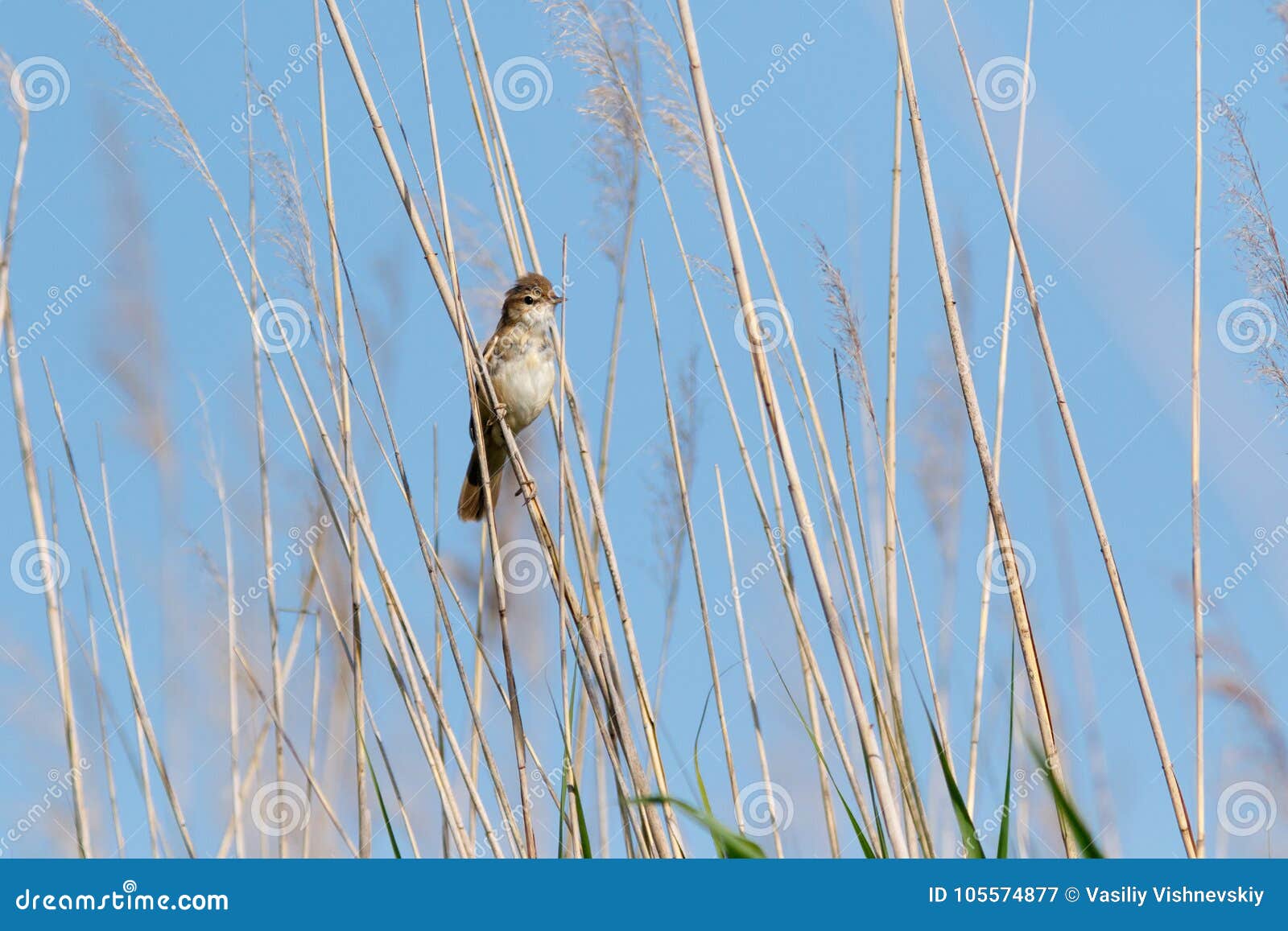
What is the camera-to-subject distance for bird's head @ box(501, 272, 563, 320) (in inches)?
161

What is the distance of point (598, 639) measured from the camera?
2.45 meters

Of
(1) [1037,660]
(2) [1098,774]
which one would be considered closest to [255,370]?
(1) [1037,660]

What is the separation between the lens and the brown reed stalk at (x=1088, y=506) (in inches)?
86.9

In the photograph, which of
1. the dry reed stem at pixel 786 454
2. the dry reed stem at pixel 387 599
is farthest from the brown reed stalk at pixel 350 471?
the dry reed stem at pixel 786 454

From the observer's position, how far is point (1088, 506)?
7.56 feet

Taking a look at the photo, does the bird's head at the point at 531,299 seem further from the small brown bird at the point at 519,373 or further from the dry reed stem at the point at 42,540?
the dry reed stem at the point at 42,540

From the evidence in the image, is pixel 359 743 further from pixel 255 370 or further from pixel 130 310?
pixel 130 310

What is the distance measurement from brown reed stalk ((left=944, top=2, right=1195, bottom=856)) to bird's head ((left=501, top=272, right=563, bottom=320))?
1.75 m

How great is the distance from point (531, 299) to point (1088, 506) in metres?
2.55

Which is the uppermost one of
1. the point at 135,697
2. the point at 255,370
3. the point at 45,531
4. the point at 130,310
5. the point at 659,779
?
the point at 130,310

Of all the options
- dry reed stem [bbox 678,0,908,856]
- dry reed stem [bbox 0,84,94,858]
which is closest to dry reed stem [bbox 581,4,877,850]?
dry reed stem [bbox 678,0,908,856]

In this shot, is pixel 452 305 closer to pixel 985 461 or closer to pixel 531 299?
pixel 985 461

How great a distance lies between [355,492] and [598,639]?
2.08 feet
